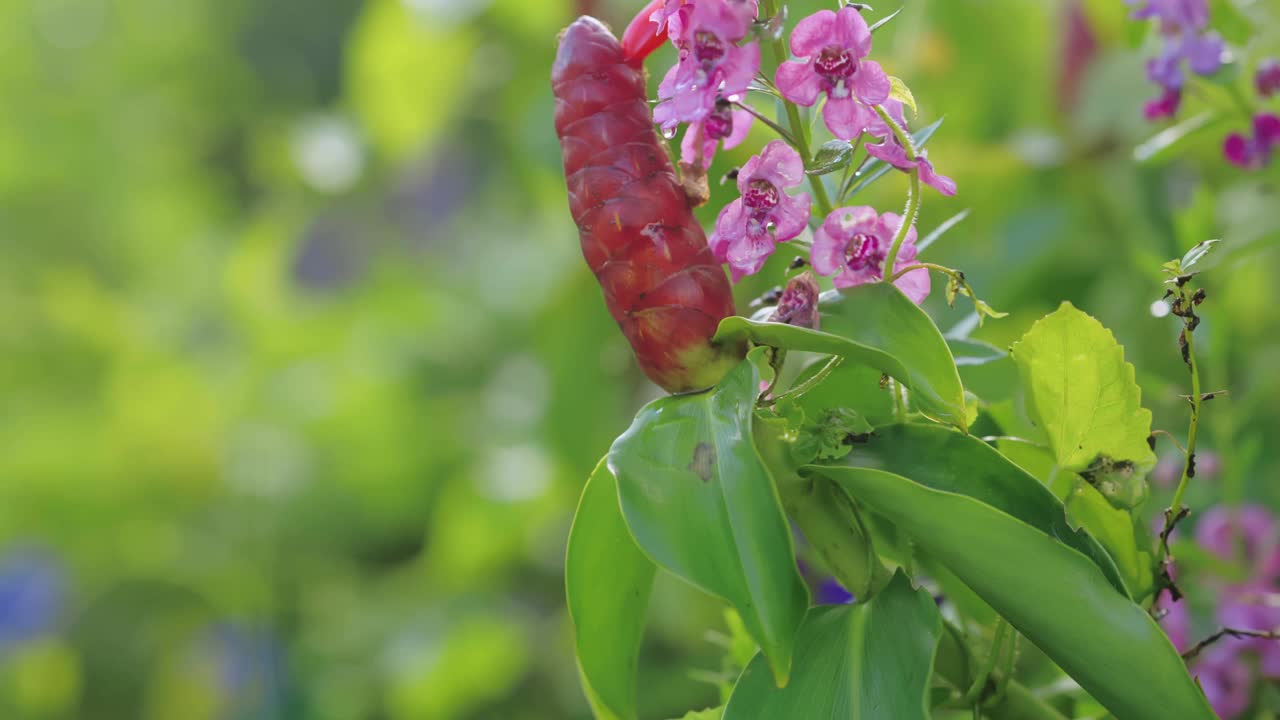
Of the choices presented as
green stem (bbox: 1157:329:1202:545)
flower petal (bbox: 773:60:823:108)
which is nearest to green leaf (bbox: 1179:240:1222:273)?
green stem (bbox: 1157:329:1202:545)

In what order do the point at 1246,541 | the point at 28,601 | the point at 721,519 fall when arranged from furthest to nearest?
the point at 28,601
the point at 1246,541
the point at 721,519

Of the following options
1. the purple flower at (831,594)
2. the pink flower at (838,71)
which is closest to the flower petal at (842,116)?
the pink flower at (838,71)

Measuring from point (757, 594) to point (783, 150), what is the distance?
129 millimetres

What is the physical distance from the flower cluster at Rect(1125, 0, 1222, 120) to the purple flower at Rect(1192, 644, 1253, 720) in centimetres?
25

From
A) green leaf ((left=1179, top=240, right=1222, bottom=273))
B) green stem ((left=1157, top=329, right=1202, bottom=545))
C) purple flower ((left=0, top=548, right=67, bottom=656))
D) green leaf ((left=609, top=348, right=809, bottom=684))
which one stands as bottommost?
purple flower ((left=0, top=548, right=67, bottom=656))

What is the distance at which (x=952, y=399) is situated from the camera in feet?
1.02

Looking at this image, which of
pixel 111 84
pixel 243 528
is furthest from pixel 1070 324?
pixel 111 84

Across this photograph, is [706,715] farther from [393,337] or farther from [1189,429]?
[393,337]

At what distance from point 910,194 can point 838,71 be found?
44 mm

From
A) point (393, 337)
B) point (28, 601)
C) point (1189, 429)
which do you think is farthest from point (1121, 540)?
point (28, 601)

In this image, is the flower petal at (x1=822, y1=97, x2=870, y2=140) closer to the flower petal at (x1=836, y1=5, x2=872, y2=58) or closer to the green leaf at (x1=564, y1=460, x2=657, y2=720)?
the flower petal at (x1=836, y1=5, x2=872, y2=58)

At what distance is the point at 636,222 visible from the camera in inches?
13.5

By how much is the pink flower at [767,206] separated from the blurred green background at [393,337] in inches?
6.7

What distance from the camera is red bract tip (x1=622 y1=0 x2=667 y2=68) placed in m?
0.35
